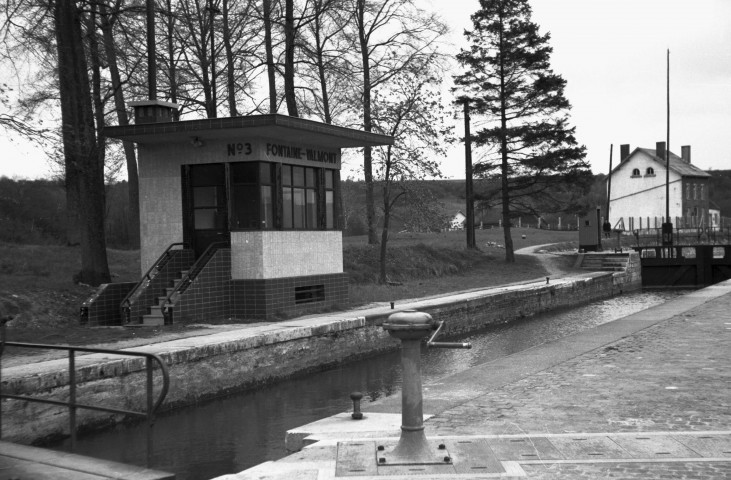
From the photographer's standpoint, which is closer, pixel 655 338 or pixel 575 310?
pixel 655 338

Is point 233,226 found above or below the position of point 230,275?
above

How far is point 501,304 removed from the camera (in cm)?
2550

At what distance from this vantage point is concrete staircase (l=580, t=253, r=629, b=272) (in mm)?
39344

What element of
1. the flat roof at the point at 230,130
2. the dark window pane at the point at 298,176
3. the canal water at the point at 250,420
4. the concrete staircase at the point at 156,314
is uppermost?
the flat roof at the point at 230,130

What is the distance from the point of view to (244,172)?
18.1 m

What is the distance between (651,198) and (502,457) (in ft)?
230

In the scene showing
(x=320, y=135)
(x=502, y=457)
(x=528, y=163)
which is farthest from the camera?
(x=528, y=163)

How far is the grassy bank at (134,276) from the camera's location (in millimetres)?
15602

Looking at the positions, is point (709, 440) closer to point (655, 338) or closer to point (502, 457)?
point (502, 457)

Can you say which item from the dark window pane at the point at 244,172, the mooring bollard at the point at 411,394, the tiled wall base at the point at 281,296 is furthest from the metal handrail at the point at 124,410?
the dark window pane at the point at 244,172

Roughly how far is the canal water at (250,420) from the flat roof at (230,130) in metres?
5.28

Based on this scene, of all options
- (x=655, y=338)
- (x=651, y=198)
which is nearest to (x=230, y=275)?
(x=655, y=338)

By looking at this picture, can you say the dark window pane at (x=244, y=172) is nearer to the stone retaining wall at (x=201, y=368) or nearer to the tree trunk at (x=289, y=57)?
the stone retaining wall at (x=201, y=368)

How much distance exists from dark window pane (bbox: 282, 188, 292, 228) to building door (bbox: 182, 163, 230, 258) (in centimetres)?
137
